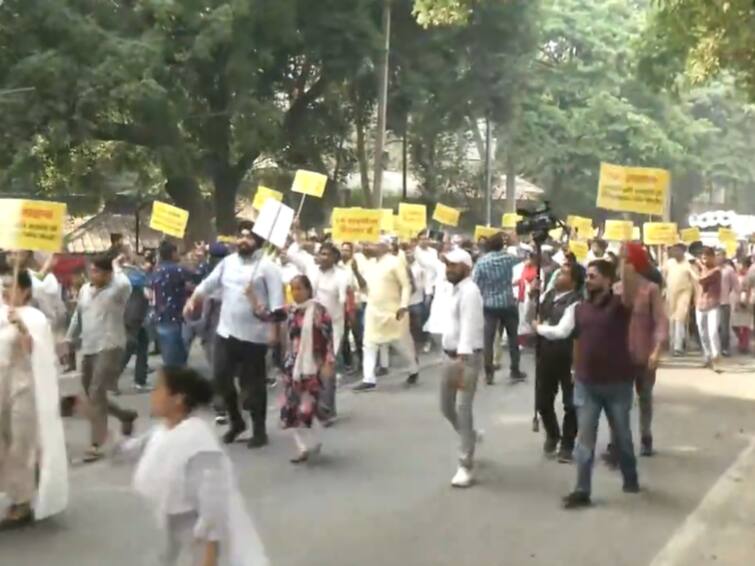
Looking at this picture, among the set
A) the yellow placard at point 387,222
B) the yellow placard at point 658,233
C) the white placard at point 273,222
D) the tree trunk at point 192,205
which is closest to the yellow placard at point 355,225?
the yellow placard at point 658,233

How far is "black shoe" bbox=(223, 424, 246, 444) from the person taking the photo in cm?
1087

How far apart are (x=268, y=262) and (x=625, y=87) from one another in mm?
35422

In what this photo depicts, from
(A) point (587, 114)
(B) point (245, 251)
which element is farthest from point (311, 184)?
(A) point (587, 114)

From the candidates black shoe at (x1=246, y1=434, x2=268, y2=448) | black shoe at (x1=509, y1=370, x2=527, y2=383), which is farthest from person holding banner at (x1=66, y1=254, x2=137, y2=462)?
black shoe at (x1=509, y1=370, x2=527, y2=383)

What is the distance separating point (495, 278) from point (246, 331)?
4479mm

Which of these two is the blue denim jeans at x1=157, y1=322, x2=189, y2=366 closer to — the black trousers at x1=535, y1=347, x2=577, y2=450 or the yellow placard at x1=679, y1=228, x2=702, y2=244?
the black trousers at x1=535, y1=347, x2=577, y2=450

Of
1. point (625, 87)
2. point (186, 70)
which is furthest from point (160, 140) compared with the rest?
point (625, 87)

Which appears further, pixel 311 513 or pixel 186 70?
pixel 186 70

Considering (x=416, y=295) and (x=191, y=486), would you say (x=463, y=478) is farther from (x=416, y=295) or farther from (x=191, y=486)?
(x=416, y=295)

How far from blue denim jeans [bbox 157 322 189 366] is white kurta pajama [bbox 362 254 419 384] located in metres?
2.35

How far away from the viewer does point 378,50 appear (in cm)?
2894

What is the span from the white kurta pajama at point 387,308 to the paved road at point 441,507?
281 cm

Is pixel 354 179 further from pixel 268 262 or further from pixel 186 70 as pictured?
pixel 268 262

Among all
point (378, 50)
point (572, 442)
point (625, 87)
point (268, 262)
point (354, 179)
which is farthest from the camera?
point (625, 87)
